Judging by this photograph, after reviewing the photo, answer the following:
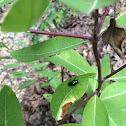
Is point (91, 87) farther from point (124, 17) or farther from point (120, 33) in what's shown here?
point (120, 33)

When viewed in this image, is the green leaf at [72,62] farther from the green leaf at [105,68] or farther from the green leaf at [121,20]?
the green leaf at [121,20]

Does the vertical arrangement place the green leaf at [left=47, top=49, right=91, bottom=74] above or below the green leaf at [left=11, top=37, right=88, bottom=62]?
below

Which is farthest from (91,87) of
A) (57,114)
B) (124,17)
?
(124,17)

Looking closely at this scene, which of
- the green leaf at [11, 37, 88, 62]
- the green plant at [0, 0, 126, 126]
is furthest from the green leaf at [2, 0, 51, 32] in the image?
the green leaf at [11, 37, 88, 62]

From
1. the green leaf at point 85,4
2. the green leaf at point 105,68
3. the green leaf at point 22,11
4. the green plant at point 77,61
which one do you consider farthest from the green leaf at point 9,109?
the green leaf at point 105,68

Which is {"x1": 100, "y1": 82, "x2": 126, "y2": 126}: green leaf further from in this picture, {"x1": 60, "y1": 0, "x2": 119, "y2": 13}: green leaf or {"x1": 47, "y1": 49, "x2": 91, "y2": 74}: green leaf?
{"x1": 60, "y1": 0, "x2": 119, "y2": 13}: green leaf

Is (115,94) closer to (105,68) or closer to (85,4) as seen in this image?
(105,68)
